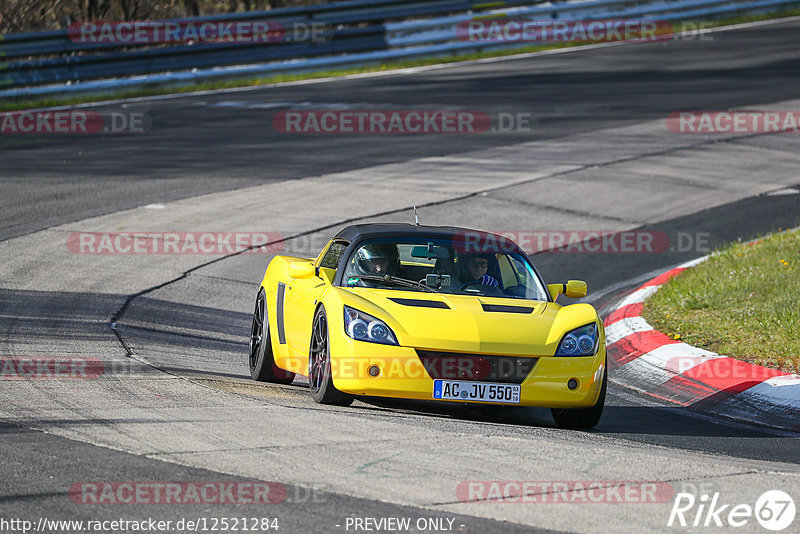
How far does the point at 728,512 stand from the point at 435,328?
252cm

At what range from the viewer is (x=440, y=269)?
8469 millimetres

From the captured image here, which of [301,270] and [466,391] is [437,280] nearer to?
[301,270]

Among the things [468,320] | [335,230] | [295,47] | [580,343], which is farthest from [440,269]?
[295,47]

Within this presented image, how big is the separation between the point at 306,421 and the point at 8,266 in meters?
6.48

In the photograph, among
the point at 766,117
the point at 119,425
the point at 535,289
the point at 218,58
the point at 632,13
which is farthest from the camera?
the point at 632,13

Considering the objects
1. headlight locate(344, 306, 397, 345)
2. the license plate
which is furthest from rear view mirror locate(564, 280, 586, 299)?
headlight locate(344, 306, 397, 345)

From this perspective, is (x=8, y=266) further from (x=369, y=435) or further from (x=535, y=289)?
(x=369, y=435)

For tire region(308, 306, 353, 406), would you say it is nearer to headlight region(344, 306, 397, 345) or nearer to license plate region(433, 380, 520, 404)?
headlight region(344, 306, 397, 345)

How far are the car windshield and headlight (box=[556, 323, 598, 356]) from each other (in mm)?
803

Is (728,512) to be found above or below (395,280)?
below

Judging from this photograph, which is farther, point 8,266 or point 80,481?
point 8,266

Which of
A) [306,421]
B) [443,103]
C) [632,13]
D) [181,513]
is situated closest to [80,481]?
[181,513]

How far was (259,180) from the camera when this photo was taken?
16.8 metres

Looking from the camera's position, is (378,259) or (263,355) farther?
(263,355)
